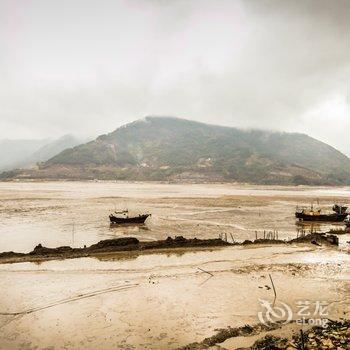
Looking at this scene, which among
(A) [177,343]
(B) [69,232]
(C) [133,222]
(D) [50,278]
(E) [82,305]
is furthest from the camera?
(C) [133,222]

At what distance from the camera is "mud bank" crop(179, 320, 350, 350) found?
40.1 feet

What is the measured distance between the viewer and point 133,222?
48.1m

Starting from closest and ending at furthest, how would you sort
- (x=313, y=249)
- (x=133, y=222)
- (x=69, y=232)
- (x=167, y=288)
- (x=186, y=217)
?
(x=167, y=288)
(x=313, y=249)
(x=69, y=232)
(x=133, y=222)
(x=186, y=217)

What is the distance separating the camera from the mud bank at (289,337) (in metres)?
12.2

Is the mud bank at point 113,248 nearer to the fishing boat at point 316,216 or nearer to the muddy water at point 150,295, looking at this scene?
the muddy water at point 150,295

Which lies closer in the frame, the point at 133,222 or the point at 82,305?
the point at 82,305

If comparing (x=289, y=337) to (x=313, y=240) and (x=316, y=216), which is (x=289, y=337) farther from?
(x=316, y=216)

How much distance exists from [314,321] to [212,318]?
4434mm

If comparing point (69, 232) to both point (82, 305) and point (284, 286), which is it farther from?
point (284, 286)

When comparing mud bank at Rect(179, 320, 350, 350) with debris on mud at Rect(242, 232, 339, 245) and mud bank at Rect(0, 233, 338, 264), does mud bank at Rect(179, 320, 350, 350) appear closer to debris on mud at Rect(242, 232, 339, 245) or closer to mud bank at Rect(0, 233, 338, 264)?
mud bank at Rect(0, 233, 338, 264)

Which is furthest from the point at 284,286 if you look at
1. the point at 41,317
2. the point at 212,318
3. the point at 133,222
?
the point at 133,222

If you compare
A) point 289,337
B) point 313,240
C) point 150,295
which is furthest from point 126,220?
point 289,337

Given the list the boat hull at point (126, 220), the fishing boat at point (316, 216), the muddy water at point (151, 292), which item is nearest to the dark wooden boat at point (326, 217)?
the fishing boat at point (316, 216)

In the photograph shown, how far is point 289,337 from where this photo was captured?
13727 mm
